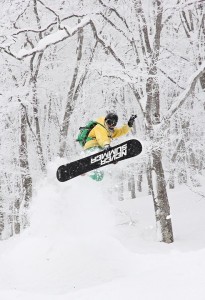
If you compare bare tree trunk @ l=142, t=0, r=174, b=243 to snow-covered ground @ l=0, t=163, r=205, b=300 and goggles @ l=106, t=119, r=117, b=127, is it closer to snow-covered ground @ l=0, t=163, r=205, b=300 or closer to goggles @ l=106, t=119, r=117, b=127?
snow-covered ground @ l=0, t=163, r=205, b=300

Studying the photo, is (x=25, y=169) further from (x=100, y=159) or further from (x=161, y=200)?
(x=100, y=159)

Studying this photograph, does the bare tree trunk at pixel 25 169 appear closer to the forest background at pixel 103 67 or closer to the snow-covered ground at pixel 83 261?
the forest background at pixel 103 67

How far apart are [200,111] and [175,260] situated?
12.6 m

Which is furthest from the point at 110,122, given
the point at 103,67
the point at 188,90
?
the point at 103,67

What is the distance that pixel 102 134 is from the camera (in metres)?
7.19

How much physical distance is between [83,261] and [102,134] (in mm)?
2338

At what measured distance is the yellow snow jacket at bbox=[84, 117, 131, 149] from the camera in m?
7.15

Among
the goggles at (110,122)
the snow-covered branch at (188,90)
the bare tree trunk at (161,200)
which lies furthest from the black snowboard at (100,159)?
the bare tree trunk at (161,200)

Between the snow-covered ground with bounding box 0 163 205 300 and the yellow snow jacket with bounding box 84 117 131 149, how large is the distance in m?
1.02

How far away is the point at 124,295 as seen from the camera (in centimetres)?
422

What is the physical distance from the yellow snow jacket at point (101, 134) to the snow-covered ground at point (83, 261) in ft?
3.35

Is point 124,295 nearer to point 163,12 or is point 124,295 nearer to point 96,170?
point 96,170

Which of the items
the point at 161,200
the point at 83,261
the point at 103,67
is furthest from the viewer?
the point at 103,67

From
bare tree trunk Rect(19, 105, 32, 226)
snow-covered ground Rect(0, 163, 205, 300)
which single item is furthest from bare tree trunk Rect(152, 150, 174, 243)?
bare tree trunk Rect(19, 105, 32, 226)
